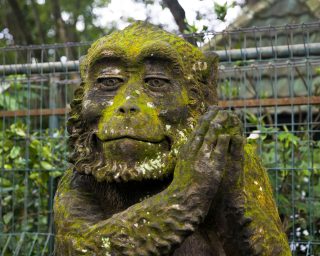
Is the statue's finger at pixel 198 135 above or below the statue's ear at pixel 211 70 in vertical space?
below

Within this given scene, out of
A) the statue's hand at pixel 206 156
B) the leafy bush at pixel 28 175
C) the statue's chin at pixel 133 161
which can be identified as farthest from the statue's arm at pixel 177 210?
the leafy bush at pixel 28 175

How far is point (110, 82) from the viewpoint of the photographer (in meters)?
3.34

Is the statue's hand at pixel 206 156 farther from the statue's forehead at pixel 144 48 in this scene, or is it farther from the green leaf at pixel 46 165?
the green leaf at pixel 46 165

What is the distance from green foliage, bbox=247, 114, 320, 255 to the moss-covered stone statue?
199cm

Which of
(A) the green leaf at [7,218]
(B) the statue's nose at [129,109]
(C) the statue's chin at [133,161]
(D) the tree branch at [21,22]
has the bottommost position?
(A) the green leaf at [7,218]

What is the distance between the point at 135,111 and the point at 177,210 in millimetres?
478

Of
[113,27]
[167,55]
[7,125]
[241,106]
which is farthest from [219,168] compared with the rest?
[113,27]

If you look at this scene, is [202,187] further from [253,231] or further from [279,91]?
[279,91]

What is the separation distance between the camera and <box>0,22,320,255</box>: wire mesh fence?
17.9ft

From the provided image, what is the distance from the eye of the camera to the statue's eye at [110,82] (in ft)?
10.9

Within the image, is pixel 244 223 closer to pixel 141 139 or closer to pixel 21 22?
pixel 141 139

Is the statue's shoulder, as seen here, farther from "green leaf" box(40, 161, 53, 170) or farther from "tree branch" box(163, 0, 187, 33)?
"tree branch" box(163, 0, 187, 33)

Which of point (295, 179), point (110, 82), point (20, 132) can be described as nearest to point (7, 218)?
point (20, 132)

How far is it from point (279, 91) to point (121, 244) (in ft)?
15.7
